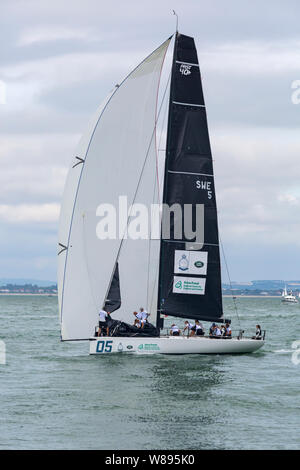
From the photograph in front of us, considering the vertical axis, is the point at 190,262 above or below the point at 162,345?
above

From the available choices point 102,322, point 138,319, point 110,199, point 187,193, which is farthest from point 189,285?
point 110,199

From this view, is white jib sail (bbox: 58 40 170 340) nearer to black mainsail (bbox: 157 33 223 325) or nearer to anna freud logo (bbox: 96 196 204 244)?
anna freud logo (bbox: 96 196 204 244)

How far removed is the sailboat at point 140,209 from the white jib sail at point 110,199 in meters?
0.04

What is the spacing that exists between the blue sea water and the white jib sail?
2448 mm

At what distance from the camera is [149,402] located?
21.7m

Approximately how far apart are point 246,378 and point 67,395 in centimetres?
641

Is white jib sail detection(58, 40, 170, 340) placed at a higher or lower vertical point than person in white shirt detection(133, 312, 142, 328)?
higher

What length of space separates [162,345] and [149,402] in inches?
279

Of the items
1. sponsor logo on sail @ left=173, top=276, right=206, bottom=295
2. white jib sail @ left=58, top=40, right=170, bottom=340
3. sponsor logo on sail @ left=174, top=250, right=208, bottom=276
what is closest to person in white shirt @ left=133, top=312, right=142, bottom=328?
white jib sail @ left=58, top=40, right=170, bottom=340

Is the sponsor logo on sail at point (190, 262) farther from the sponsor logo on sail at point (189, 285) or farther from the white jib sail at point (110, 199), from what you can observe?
the white jib sail at point (110, 199)

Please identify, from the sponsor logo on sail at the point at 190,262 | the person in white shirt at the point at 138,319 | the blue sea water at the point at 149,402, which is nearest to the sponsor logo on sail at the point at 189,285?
the sponsor logo on sail at the point at 190,262

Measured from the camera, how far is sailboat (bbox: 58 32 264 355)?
29.6m

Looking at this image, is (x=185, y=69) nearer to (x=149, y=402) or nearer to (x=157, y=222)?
(x=157, y=222)
